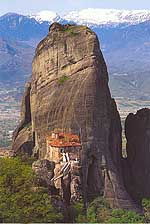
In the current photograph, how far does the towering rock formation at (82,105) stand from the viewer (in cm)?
5594

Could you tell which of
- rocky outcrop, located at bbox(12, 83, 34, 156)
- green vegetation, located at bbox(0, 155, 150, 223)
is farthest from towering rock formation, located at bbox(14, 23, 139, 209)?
green vegetation, located at bbox(0, 155, 150, 223)

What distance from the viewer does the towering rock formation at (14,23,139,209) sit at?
5594 cm

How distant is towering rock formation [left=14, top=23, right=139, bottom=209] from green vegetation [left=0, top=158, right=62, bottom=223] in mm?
14985

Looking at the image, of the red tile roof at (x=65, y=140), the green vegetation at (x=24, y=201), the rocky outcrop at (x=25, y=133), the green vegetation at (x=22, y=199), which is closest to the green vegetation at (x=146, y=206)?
the red tile roof at (x=65, y=140)

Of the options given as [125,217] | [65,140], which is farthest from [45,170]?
[65,140]

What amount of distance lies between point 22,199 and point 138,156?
29255 mm

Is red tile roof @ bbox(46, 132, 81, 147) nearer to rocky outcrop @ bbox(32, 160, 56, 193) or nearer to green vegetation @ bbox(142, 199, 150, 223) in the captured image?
rocky outcrop @ bbox(32, 160, 56, 193)

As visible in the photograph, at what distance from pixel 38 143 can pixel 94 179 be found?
9001mm

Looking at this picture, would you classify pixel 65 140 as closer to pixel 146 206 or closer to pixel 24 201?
pixel 146 206

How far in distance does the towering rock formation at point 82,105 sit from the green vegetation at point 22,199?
49.2ft

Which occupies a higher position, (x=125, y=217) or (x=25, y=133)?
(x=25, y=133)

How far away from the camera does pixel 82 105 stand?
58.4m

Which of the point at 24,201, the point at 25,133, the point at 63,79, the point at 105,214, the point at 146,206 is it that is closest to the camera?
the point at 24,201

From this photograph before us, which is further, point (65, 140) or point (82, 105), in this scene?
point (82, 105)
